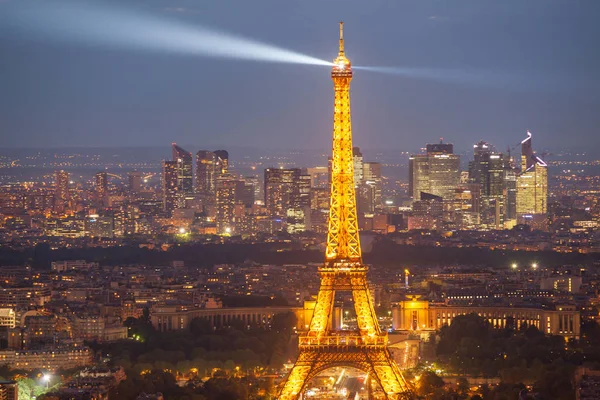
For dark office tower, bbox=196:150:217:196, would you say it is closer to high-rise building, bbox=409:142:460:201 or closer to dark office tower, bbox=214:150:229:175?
dark office tower, bbox=214:150:229:175

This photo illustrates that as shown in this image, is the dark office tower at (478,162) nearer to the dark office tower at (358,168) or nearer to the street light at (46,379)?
the dark office tower at (358,168)

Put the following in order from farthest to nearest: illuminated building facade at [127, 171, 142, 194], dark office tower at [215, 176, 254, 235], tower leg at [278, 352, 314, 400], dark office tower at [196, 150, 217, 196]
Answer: illuminated building facade at [127, 171, 142, 194], dark office tower at [196, 150, 217, 196], dark office tower at [215, 176, 254, 235], tower leg at [278, 352, 314, 400]

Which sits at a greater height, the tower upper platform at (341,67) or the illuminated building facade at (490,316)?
the tower upper platform at (341,67)

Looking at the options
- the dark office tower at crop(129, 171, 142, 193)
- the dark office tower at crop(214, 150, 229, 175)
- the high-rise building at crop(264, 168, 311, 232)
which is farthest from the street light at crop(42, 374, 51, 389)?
the dark office tower at crop(129, 171, 142, 193)

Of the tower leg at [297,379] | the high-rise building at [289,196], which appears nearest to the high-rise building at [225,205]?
the high-rise building at [289,196]

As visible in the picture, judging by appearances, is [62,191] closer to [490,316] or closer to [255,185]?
[255,185]

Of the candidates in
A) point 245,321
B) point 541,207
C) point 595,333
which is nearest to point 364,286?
point 595,333

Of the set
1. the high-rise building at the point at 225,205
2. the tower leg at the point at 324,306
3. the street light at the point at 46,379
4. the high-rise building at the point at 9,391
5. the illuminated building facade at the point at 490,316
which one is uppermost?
the high-rise building at the point at 225,205
